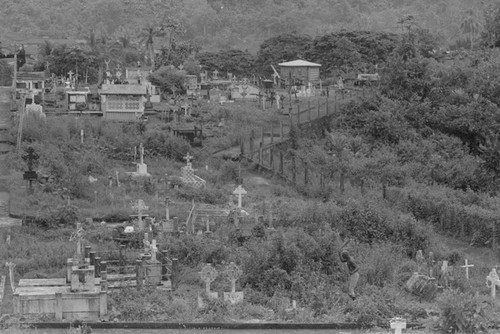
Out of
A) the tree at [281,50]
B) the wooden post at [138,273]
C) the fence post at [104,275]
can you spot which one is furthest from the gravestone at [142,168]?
the tree at [281,50]

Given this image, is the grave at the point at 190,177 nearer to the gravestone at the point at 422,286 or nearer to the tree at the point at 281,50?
the gravestone at the point at 422,286

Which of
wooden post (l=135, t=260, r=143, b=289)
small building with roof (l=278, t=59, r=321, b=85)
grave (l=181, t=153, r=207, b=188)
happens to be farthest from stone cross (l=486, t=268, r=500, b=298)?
small building with roof (l=278, t=59, r=321, b=85)

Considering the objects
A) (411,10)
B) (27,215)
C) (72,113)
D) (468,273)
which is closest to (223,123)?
(72,113)

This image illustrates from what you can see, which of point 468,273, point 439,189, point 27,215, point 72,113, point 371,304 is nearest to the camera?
point 371,304

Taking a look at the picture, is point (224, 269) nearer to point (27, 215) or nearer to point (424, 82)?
point (27, 215)

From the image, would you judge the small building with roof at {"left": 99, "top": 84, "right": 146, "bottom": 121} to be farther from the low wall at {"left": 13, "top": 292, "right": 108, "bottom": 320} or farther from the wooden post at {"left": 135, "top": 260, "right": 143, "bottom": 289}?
the low wall at {"left": 13, "top": 292, "right": 108, "bottom": 320}

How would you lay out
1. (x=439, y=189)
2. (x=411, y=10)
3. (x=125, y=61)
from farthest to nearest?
1. (x=411, y=10)
2. (x=125, y=61)
3. (x=439, y=189)

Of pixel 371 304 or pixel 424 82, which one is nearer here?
pixel 371 304
